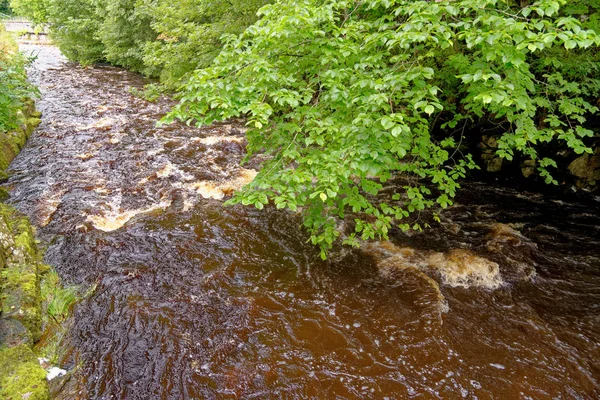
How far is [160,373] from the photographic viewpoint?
3.61 meters

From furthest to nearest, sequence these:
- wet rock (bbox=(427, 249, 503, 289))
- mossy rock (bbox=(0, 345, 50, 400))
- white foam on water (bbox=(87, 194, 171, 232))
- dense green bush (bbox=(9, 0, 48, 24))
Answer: dense green bush (bbox=(9, 0, 48, 24)), white foam on water (bbox=(87, 194, 171, 232)), wet rock (bbox=(427, 249, 503, 289)), mossy rock (bbox=(0, 345, 50, 400))

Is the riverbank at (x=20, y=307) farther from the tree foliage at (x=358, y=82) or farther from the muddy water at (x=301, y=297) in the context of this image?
the tree foliage at (x=358, y=82)

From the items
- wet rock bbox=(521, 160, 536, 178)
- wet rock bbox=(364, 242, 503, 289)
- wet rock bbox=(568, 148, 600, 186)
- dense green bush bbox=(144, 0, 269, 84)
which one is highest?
dense green bush bbox=(144, 0, 269, 84)

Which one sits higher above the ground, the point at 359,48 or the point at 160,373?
the point at 359,48

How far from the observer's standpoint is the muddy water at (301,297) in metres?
3.61

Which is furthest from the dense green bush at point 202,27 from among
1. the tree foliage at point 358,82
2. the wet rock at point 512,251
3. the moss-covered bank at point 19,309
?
the wet rock at point 512,251

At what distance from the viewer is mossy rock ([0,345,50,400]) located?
305cm

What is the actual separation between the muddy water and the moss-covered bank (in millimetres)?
352

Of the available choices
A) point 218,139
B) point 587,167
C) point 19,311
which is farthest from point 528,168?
point 19,311

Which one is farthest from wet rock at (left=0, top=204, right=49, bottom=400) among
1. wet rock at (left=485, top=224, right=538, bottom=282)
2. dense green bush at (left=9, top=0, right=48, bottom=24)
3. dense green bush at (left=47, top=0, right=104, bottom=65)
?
dense green bush at (left=9, top=0, right=48, bottom=24)

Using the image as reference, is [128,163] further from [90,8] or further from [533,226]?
[90,8]

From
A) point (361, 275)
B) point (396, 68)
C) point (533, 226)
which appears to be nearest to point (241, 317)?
point (361, 275)

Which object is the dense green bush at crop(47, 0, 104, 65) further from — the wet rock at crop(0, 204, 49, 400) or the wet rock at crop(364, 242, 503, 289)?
the wet rock at crop(364, 242, 503, 289)

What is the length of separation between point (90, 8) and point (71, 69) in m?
4.16
